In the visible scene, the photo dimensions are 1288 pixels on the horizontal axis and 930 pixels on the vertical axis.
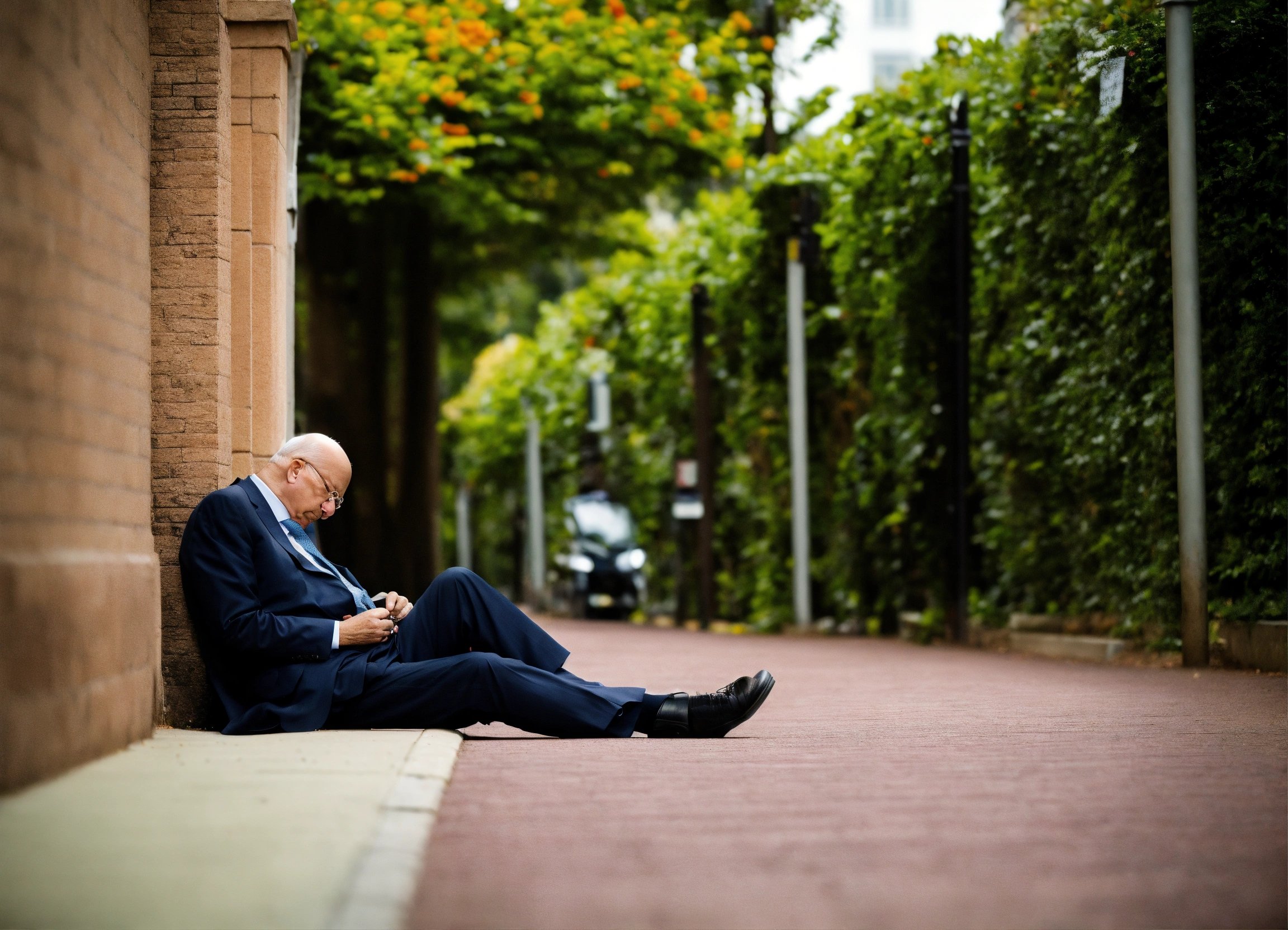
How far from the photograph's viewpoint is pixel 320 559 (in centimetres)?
709

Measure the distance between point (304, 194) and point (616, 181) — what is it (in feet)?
17.4

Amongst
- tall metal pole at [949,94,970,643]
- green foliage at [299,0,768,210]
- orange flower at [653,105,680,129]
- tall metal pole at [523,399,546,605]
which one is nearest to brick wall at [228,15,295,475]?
green foliage at [299,0,768,210]

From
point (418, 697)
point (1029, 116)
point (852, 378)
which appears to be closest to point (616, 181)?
point (852, 378)

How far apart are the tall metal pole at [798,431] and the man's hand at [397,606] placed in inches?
542

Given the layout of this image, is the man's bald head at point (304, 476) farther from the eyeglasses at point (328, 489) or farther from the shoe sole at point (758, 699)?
the shoe sole at point (758, 699)

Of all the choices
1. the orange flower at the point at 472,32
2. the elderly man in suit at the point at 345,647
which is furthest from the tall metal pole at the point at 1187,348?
the orange flower at the point at 472,32

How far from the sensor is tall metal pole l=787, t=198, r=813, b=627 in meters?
20.6

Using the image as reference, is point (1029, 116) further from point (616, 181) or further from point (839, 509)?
point (616, 181)

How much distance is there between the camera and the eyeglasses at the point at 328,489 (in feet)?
23.1

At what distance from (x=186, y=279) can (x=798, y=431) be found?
1380 centimetres

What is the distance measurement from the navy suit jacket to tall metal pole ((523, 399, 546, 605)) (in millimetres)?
32105

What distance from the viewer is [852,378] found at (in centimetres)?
1989

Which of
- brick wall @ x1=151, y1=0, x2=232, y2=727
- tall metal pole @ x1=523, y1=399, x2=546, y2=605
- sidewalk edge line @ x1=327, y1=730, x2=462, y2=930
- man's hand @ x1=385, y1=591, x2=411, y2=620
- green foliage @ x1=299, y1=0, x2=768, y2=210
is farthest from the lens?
tall metal pole @ x1=523, y1=399, x2=546, y2=605

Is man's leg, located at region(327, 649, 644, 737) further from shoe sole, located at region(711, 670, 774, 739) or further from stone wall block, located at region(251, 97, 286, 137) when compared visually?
stone wall block, located at region(251, 97, 286, 137)
